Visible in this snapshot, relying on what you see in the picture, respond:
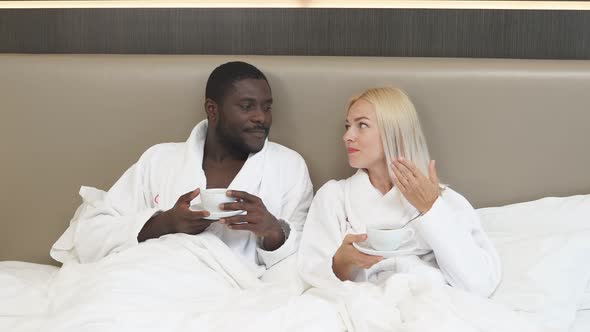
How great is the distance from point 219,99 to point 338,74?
0.37 metres

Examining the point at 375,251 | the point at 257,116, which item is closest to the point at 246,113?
the point at 257,116

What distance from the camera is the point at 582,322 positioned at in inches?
68.8

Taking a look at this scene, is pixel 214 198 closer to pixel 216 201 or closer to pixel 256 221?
pixel 216 201

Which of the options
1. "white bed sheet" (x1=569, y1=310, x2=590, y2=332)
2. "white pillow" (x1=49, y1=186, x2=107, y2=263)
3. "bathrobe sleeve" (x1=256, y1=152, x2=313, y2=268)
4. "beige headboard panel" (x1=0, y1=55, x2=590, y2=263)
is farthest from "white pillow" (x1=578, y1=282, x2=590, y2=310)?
"white pillow" (x1=49, y1=186, x2=107, y2=263)

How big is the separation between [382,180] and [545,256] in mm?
463

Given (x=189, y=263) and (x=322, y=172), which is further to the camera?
(x=322, y=172)

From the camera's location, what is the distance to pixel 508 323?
1520 millimetres

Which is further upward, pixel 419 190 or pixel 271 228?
pixel 419 190

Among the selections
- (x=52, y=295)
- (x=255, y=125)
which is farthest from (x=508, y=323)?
(x=52, y=295)

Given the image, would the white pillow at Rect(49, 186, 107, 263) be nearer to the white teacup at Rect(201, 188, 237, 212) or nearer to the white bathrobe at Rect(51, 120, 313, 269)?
the white bathrobe at Rect(51, 120, 313, 269)

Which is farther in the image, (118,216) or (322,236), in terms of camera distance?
(118,216)

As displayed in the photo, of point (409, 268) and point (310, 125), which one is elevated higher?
point (310, 125)

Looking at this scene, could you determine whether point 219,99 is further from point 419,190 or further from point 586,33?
point 586,33

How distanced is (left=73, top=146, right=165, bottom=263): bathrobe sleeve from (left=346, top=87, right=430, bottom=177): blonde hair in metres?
0.68
